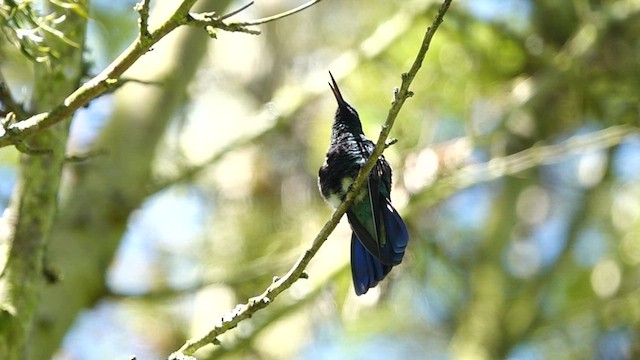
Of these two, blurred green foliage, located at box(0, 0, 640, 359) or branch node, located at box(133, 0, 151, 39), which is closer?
branch node, located at box(133, 0, 151, 39)

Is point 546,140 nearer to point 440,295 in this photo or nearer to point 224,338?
point 440,295

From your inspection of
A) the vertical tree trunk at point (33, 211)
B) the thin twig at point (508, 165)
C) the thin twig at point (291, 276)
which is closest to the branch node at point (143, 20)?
the thin twig at point (291, 276)

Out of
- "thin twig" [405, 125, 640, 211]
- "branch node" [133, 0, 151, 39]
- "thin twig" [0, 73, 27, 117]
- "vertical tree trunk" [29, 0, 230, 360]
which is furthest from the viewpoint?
"thin twig" [405, 125, 640, 211]

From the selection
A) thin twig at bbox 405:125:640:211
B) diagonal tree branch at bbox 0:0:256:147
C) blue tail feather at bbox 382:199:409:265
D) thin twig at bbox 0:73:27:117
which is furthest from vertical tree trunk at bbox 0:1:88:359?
thin twig at bbox 405:125:640:211

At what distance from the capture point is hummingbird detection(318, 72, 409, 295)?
8.59 feet

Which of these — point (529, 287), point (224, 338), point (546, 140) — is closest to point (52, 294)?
point (224, 338)

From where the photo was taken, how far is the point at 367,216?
8.94 ft

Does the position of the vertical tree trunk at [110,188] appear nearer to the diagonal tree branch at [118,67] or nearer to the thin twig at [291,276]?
the thin twig at [291,276]

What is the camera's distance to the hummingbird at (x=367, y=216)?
262 centimetres

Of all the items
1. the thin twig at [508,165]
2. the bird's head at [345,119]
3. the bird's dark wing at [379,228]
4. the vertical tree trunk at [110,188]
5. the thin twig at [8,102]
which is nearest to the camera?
the thin twig at [8,102]

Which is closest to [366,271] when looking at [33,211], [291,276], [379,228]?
[379,228]

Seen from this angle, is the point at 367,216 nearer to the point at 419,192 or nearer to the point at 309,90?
the point at 419,192

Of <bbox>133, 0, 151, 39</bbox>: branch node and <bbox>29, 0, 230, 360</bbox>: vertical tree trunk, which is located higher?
<bbox>29, 0, 230, 360</bbox>: vertical tree trunk

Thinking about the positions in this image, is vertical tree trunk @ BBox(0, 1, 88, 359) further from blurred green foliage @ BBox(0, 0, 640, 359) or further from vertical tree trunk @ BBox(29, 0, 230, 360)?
vertical tree trunk @ BBox(29, 0, 230, 360)
